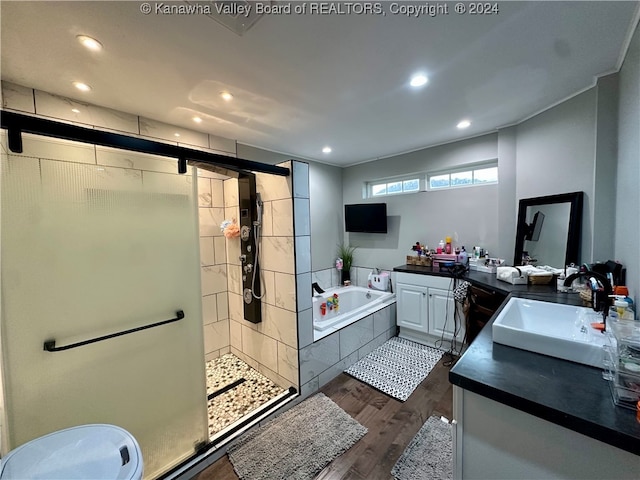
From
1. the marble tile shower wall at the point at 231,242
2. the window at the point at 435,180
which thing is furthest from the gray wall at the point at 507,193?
the marble tile shower wall at the point at 231,242

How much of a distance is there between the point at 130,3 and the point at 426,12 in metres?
1.36

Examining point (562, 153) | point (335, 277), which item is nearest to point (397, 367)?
point (335, 277)

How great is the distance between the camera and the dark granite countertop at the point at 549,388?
0.66 meters

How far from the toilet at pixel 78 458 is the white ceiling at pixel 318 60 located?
179 centimetres

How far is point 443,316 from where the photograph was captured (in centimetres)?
274

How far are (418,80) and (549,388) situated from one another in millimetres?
1844

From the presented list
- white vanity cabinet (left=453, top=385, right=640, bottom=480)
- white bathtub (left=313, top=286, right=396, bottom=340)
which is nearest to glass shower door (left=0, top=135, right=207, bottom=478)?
white bathtub (left=313, top=286, right=396, bottom=340)

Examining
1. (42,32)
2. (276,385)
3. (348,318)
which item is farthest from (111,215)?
(348,318)

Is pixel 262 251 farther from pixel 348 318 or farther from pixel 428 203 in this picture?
pixel 428 203

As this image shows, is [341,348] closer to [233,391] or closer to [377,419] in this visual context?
[377,419]

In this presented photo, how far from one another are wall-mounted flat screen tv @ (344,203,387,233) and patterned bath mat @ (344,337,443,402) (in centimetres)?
158

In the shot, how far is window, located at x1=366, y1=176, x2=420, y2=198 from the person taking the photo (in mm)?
3477

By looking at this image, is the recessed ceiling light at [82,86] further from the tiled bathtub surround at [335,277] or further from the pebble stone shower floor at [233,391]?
the tiled bathtub surround at [335,277]

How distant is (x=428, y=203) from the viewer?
3.29 meters
